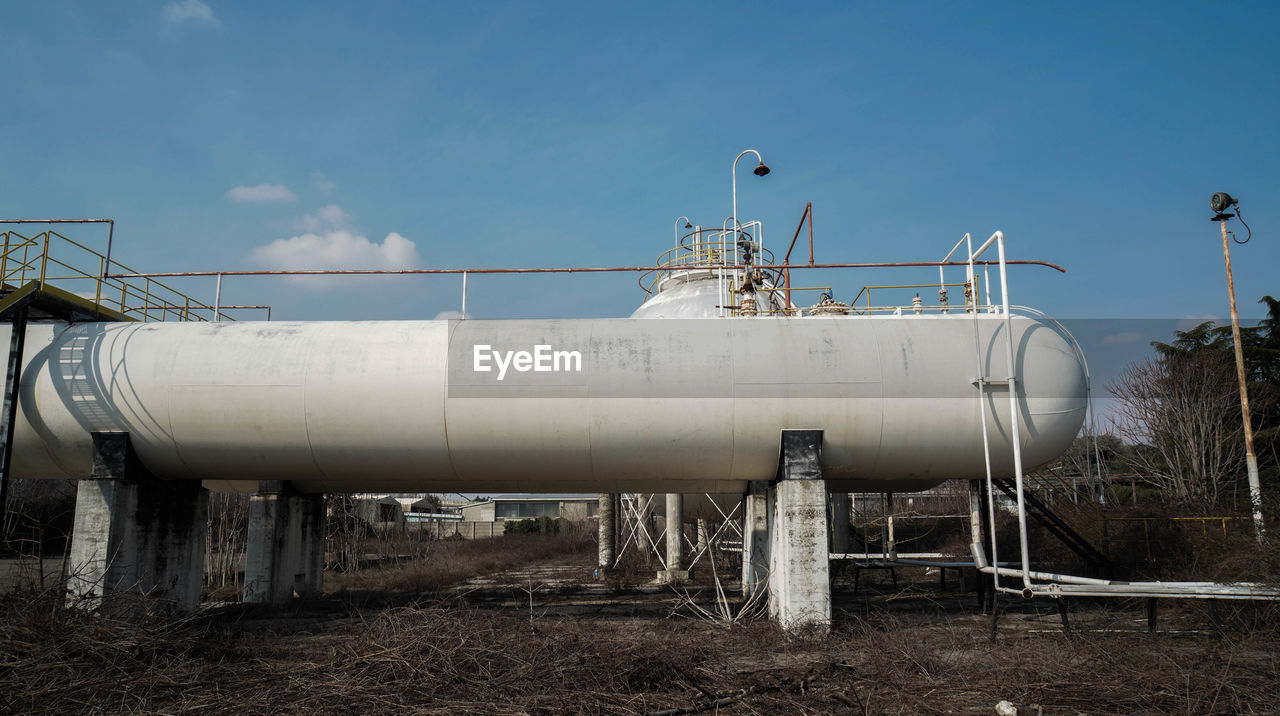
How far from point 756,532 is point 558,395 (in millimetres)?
5401

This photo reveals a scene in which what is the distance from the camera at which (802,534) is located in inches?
496

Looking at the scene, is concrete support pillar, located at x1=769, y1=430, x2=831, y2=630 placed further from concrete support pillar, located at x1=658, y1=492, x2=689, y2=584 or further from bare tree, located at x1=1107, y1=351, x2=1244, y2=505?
bare tree, located at x1=1107, y1=351, x2=1244, y2=505

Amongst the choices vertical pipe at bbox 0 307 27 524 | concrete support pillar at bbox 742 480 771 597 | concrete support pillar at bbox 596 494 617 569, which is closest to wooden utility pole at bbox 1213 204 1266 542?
concrete support pillar at bbox 742 480 771 597

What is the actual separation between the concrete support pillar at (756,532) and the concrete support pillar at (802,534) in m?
2.32

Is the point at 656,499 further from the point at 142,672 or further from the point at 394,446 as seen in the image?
the point at 142,672

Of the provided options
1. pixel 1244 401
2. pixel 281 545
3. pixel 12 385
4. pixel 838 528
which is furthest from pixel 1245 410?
pixel 12 385

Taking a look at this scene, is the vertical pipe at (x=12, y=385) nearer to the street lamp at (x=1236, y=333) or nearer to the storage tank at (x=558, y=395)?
the storage tank at (x=558, y=395)

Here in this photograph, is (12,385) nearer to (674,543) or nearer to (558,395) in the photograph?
(558,395)

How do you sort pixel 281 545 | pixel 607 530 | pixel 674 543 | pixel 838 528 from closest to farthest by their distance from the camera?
pixel 281 545
pixel 674 543
pixel 838 528
pixel 607 530

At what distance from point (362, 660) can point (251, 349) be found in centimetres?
623

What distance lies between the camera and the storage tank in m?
12.8

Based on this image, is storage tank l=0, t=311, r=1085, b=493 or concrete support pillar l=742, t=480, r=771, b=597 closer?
storage tank l=0, t=311, r=1085, b=493

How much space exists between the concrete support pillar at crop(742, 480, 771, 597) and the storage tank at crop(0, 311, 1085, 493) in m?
1.99

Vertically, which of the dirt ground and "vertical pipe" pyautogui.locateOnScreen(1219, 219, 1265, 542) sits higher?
"vertical pipe" pyautogui.locateOnScreen(1219, 219, 1265, 542)
